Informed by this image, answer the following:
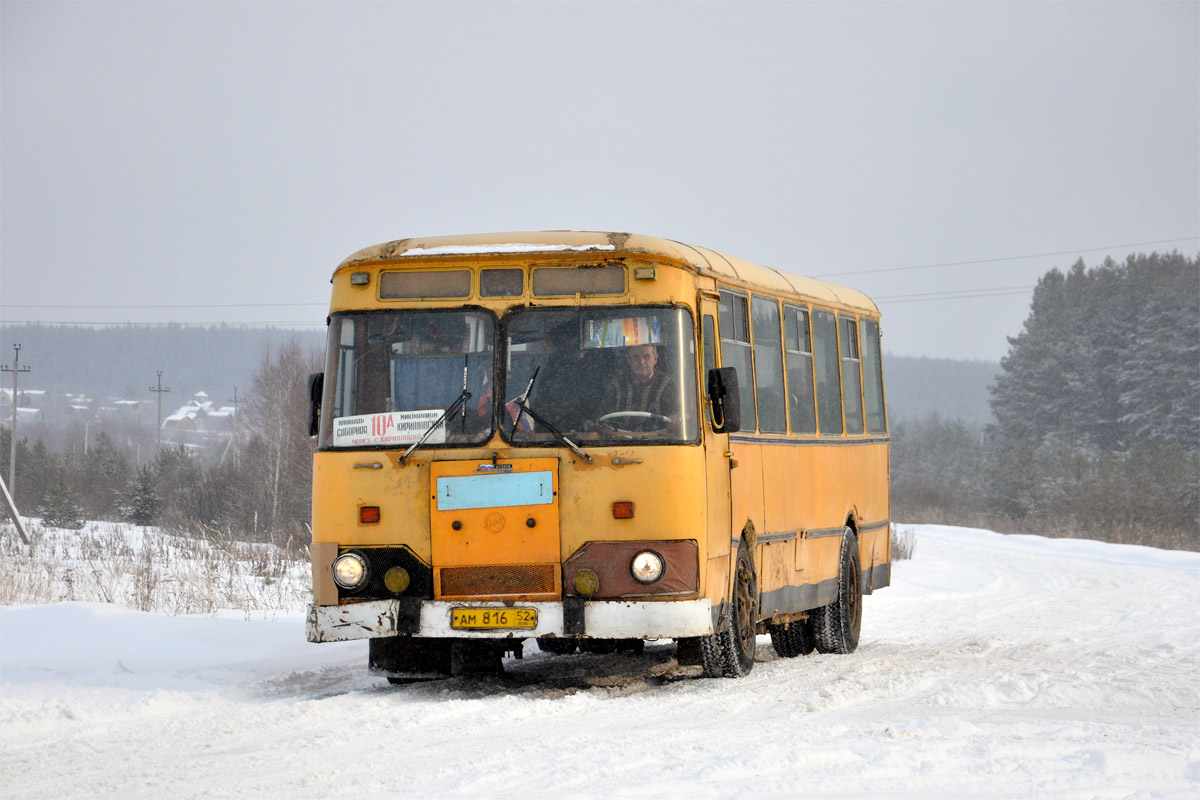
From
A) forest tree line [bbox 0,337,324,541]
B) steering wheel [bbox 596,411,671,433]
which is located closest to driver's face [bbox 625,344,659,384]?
steering wheel [bbox 596,411,671,433]

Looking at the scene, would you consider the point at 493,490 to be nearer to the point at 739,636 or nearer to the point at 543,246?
the point at 543,246

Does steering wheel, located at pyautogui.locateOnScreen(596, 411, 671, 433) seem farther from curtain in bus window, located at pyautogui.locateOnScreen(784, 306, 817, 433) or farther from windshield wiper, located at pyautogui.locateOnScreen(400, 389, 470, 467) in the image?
curtain in bus window, located at pyautogui.locateOnScreen(784, 306, 817, 433)

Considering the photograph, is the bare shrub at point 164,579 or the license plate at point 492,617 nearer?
the license plate at point 492,617

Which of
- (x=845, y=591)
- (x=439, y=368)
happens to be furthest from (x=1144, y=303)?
(x=439, y=368)

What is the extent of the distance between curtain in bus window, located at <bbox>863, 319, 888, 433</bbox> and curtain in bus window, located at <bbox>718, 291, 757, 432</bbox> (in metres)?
4.20

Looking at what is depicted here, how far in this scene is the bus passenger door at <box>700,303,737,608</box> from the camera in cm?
1077

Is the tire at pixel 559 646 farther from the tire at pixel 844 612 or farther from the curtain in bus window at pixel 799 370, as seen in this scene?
the curtain in bus window at pixel 799 370

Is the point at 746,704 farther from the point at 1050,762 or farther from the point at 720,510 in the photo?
the point at 1050,762

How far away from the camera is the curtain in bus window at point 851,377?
15.5 m

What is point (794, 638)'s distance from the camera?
14.9 meters

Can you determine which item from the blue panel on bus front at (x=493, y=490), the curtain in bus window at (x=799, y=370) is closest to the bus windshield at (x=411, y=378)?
the blue panel on bus front at (x=493, y=490)

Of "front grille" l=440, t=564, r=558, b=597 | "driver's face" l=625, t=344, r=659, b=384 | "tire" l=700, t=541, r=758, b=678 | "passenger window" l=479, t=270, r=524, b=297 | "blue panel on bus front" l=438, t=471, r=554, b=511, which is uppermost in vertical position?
"passenger window" l=479, t=270, r=524, b=297

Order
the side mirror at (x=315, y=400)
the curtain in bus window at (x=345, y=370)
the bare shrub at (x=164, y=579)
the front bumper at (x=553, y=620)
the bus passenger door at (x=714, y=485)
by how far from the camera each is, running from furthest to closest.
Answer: the bare shrub at (x=164, y=579) < the side mirror at (x=315, y=400) < the curtain in bus window at (x=345, y=370) < the bus passenger door at (x=714, y=485) < the front bumper at (x=553, y=620)

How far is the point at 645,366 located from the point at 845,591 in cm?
540
